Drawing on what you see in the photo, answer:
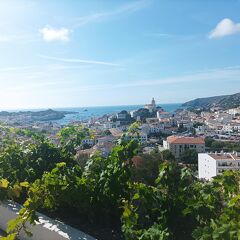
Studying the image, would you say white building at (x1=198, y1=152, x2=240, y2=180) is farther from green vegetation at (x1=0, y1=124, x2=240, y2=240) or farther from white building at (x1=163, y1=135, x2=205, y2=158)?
green vegetation at (x1=0, y1=124, x2=240, y2=240)

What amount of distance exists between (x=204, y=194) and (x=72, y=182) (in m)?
0.89

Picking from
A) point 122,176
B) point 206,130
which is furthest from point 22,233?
point 206,130

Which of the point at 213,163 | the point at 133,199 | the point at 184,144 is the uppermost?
the point at 133,199

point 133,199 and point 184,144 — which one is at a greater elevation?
point 133,199

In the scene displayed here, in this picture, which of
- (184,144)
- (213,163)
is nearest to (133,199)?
(213,163)

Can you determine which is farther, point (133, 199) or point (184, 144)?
point (184, 144)

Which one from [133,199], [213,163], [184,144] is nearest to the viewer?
[133,199]

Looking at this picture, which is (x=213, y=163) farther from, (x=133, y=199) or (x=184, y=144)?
(x=133, y=199)

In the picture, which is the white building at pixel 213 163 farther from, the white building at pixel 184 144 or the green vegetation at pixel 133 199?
the green vegetation at pixel 133 199

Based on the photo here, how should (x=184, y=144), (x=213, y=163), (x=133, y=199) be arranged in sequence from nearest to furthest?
(x=133, y=199) → (x=213, y=163) → (x=184, y=144)

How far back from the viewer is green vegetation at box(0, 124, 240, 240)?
1808 mm

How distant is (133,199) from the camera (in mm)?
2133

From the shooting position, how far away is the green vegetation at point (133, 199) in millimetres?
1808

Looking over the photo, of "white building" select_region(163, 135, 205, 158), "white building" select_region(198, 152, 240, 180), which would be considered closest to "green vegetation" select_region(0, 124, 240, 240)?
"white building" select_region(198, 152, 240, 180)
